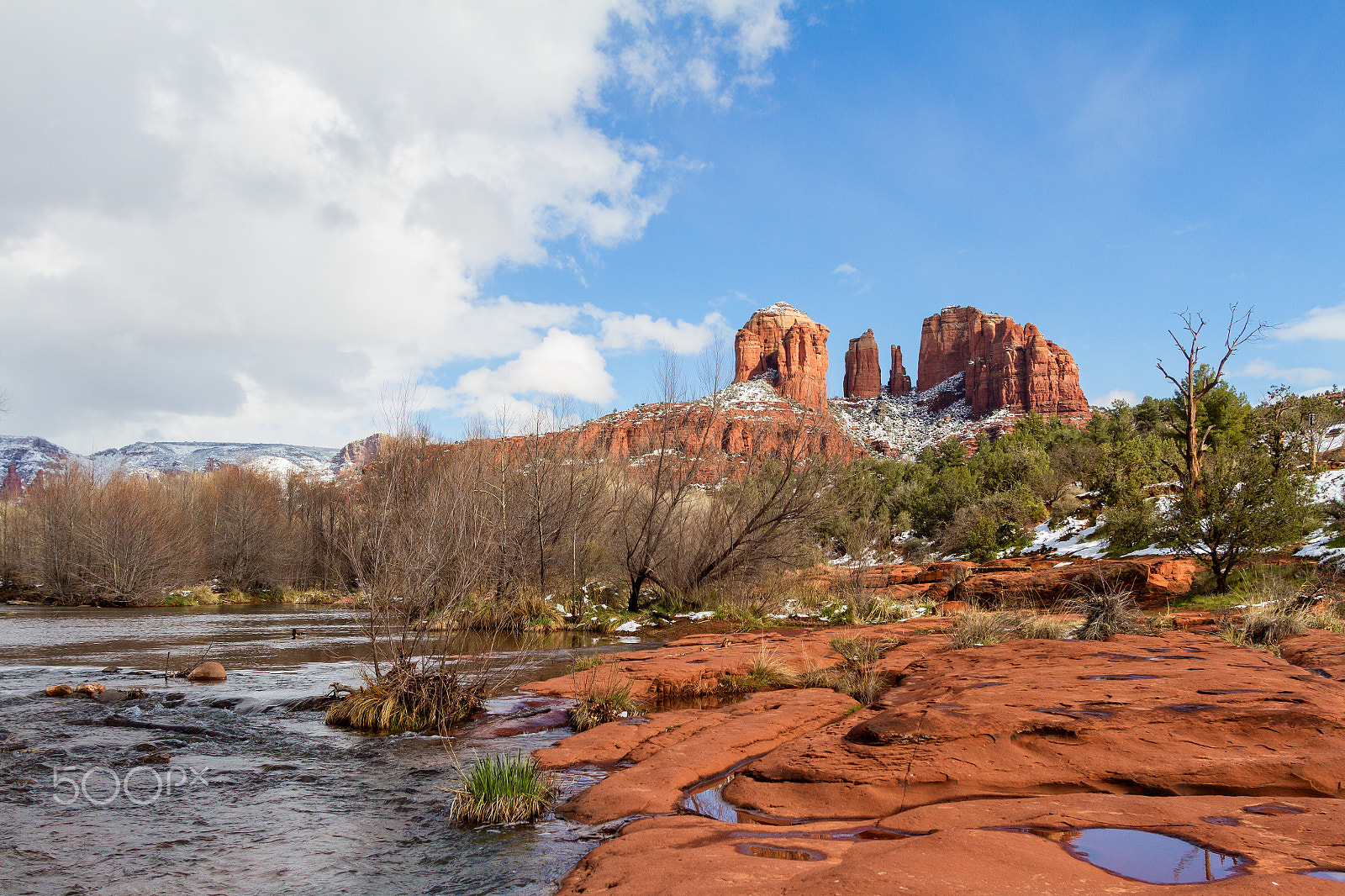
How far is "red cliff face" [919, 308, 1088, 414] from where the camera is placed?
126 meters

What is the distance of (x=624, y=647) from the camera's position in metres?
17.0

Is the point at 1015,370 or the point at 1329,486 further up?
the point at 1015,370

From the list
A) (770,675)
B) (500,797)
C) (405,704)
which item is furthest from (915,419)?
(500,797)

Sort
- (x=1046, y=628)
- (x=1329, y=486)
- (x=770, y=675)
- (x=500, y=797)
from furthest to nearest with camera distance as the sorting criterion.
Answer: (x=1329, y=486) < (x=1046, y=628) < (x=770, y=675) < (x=500, y=797)

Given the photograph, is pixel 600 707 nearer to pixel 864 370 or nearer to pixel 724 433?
pixel 724 433

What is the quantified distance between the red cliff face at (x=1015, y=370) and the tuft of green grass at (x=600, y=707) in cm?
12456

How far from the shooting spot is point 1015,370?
418 feet

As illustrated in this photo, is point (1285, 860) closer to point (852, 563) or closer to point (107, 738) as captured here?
point (107, 738)

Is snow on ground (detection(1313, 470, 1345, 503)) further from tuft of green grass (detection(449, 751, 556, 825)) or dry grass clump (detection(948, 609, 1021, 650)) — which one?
tuft of green grass (detection(449, 751, 556, 825))

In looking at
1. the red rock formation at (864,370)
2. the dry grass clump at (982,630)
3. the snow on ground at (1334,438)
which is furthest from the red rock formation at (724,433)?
the red rock formation at (864,370)

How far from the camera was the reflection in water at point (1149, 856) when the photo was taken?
11.4ft

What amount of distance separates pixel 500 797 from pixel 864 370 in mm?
160596

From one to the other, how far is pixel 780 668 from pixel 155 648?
14.6 m

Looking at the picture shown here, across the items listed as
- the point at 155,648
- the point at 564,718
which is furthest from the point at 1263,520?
the point at 155,648
